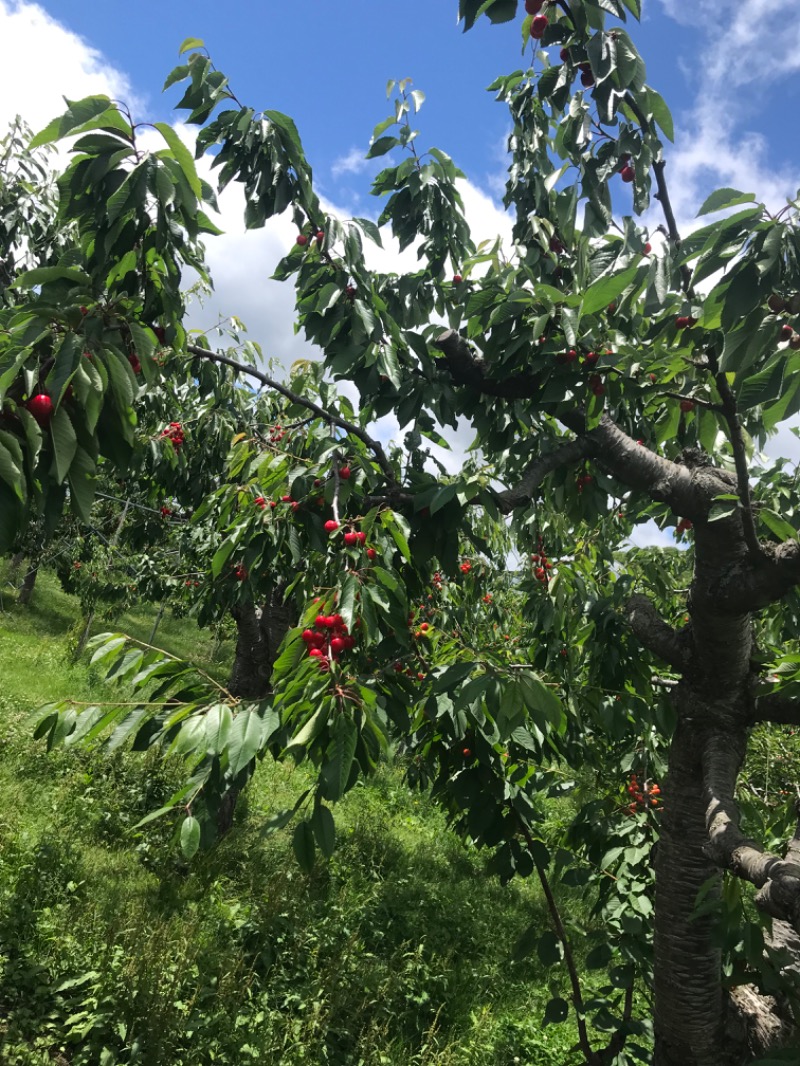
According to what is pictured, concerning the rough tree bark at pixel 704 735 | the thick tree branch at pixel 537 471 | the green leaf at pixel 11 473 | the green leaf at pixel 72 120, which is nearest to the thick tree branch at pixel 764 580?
the rough tree bark at pixel 704 735

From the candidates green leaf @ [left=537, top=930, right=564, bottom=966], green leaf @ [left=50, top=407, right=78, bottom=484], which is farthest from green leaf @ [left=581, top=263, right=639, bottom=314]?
green leaf @ [left=537, top=930, right=564, bottom=966]

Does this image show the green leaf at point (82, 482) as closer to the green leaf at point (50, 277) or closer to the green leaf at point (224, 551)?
the green leaf at point (50, 277)

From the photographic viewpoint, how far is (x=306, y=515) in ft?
7.18

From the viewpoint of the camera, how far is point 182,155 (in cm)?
145

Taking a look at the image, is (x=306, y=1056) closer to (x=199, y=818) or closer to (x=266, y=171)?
(x=199, y=818)

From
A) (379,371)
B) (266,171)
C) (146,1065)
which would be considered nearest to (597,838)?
(379,371)

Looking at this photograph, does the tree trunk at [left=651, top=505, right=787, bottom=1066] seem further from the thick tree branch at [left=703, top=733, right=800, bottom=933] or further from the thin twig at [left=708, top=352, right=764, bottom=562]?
the thin twig at [left=708, top=352, right=764, bottom=562]

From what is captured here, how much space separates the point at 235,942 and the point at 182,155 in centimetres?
470

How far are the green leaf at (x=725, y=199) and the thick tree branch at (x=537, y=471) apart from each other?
39.6 inches

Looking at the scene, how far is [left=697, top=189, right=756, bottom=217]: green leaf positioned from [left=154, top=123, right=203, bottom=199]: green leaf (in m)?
1.10

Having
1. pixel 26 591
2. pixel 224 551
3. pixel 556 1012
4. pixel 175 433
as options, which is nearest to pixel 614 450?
pixel 224 551

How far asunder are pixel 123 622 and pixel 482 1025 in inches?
534

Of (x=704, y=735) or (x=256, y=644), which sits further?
(x=256, y=644)

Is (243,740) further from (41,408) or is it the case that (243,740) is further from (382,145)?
(382,145)
